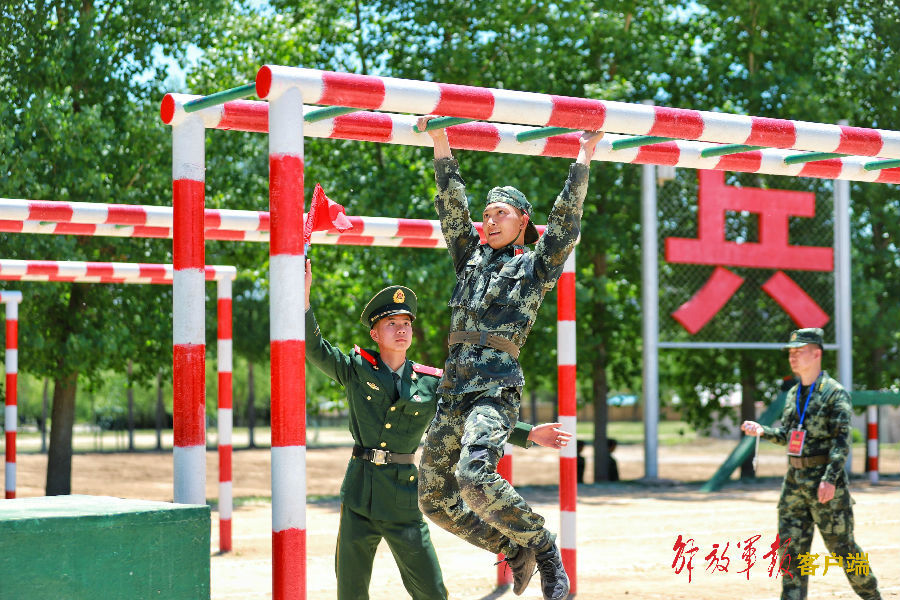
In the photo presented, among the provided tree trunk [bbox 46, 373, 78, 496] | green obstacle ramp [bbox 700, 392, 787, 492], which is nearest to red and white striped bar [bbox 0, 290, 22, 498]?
tree trunk [bbox 46, 373, 78, 496]

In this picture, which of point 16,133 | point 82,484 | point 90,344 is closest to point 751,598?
point 90,344

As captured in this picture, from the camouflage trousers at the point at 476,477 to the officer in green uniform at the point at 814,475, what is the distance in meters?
2.74

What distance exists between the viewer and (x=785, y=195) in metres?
19.2

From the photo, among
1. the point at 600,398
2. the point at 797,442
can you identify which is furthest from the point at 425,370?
the point at 600,398

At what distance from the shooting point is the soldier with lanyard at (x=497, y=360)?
500 cm

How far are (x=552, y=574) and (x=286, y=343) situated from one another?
158cm

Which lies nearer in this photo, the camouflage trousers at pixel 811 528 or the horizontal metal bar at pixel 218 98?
the horizontal metal bar at pixel 218 98

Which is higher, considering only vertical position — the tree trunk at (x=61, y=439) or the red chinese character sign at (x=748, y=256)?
the red chinese character sign at (x=748, y=256)

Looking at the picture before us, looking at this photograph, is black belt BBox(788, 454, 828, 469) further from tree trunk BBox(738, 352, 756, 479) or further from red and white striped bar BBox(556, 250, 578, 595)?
tree trunk BBox(738, 352, 756, 479)

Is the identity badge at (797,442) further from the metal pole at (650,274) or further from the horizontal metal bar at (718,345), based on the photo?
the metal pole at (650,274)

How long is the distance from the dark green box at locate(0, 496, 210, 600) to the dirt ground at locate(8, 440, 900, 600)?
168 inches

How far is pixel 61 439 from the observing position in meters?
18.2

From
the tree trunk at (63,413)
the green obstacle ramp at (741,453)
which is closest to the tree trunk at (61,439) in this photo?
the tree trunk at (63,413)

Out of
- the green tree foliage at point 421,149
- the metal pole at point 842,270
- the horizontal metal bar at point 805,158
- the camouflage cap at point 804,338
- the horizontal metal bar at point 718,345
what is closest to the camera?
the horizontal metal bar at point 805,158
